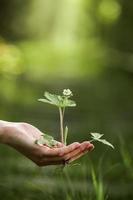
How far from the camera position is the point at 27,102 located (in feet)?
32.8

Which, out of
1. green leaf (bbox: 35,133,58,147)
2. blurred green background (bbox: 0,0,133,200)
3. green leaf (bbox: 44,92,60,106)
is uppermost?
blurred green background (bbox: 0,0,133,200)

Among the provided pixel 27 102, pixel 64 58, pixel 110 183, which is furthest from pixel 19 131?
pixel 64 58

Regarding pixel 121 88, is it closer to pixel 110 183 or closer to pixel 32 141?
pixel 110 183

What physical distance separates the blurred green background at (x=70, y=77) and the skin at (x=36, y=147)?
60 cm

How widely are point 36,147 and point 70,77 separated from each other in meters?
9.42

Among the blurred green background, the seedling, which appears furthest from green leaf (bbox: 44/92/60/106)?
the blurred green background

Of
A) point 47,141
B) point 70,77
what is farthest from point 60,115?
point 70,77

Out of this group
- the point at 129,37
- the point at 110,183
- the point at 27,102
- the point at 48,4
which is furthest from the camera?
the point at 48,4

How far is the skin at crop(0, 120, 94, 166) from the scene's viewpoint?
Result: 88.8 inches

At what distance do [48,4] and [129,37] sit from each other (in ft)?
9.34

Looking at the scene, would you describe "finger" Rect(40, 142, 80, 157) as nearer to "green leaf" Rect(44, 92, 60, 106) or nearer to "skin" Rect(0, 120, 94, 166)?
"skin" Rect(0, 120, 94, 166)

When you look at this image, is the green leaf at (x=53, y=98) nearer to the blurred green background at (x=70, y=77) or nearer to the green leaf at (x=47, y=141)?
the green leaf at (x=47, y=141)

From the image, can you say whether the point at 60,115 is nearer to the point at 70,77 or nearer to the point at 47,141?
Answer: the point at 47,141

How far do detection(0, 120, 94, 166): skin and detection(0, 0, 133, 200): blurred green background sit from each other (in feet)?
1.96
